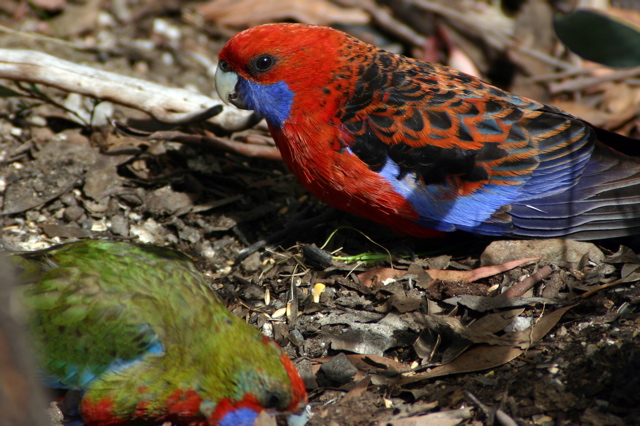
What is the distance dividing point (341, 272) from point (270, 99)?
4.47 feet

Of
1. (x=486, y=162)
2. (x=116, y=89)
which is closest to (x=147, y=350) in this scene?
(x=486, y=162)

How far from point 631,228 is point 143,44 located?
5266 mm

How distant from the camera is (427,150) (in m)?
4.05

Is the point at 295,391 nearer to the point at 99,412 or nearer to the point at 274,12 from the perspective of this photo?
the point at 99,412

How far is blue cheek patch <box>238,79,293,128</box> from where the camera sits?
4281mm

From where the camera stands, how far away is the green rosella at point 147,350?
120 inches

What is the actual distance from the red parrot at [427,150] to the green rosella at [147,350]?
136 cm

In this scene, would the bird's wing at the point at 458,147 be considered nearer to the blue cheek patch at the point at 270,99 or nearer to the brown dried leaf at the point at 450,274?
the brown dried leaf at the point at 450,274

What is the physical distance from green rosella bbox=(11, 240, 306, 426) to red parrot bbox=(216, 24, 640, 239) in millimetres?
1363

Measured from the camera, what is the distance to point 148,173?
521 cm

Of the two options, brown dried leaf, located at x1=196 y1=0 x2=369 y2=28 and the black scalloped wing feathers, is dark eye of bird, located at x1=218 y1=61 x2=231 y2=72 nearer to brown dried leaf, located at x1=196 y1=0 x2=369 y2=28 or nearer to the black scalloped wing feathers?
the black scalloped wing feathers

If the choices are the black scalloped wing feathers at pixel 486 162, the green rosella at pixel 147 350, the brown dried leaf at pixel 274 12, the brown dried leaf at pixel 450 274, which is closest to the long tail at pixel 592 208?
the black scalloped wing feathers at pixel 486 162

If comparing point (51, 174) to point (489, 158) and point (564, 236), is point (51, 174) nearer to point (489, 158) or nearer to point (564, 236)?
point (489, 158)

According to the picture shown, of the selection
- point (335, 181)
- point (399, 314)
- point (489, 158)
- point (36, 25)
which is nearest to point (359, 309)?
point (399, 314)
